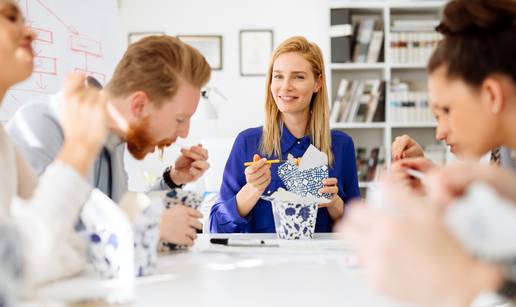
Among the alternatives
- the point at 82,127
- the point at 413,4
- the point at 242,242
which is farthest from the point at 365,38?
the point at 82,127

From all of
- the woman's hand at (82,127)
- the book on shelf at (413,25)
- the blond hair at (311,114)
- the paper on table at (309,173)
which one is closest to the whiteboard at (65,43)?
the blond hair at (311,114)

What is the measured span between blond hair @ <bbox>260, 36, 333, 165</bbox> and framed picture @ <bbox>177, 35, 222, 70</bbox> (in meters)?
1.92

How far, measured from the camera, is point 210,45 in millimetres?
4145

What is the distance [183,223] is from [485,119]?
0.72 m

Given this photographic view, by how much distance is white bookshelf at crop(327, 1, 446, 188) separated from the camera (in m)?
3.96

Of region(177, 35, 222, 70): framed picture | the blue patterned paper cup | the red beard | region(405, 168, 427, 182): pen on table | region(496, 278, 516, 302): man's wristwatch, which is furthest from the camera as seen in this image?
region(177, 35, 222, 70): framed picture

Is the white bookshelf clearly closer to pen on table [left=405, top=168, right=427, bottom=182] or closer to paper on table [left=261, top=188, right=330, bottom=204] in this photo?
paper on table [left=261, top=188, right=330, bottom=204]

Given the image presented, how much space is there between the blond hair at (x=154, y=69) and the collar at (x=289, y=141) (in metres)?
0.83

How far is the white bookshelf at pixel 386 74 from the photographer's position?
3963 mm

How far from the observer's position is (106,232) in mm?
1028

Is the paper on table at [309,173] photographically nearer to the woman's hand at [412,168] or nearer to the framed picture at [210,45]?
the woman's hand at [412,168]

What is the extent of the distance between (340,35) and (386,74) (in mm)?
424

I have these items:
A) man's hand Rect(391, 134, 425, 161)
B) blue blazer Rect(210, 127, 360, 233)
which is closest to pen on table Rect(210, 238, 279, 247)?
blue blazer Rect(210, 127, 360, 233)

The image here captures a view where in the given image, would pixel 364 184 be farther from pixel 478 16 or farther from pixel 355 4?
pixel 478 16
